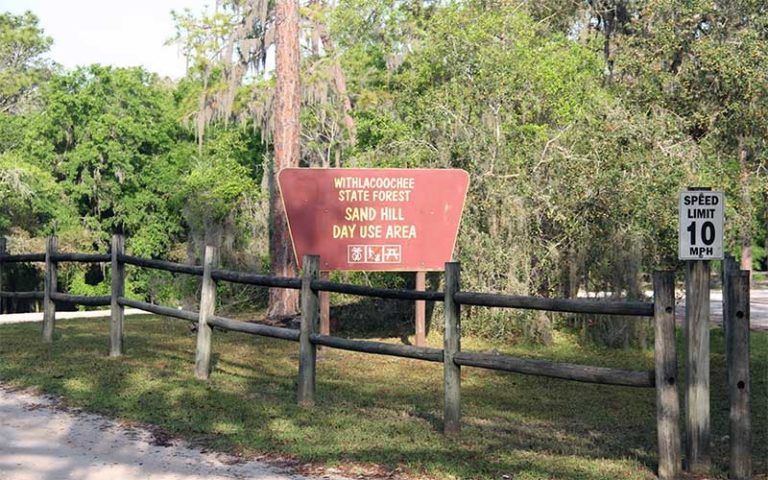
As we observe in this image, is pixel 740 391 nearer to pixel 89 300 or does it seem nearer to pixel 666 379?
pixel 666 379

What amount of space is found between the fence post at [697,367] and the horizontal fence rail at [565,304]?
1.06 ft

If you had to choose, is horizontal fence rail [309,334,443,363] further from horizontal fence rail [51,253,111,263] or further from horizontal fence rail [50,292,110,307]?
horizontal fence rail [51,253,111,263]

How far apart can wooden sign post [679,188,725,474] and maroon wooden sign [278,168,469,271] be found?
26.5 feet

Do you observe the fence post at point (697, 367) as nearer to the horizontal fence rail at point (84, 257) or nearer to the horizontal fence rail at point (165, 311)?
the horizontal fence rail at point (165, 311)

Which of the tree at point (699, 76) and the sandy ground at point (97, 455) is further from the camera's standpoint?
the tree at point (699, 76)

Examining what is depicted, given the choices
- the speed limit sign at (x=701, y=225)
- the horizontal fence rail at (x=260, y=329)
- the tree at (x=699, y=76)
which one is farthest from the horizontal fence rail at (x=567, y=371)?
the tree at (x=699, y=76)

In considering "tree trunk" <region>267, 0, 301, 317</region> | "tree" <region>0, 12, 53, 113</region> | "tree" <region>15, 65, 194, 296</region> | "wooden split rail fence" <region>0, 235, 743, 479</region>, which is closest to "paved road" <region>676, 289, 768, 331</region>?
"tree trunk" <region>267, 0, 301, 317</region>

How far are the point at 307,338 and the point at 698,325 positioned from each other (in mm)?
4203

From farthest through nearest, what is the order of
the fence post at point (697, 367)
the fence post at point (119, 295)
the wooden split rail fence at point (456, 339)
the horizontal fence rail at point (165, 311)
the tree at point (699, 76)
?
the tree at point (699, 76) → the fence post at point (119, 295) → the horizontal fence rail at point (165, 311) → the fence post at point (697, 367) → the wooden split rail fence at point (456, 339)

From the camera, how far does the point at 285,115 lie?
780 inches

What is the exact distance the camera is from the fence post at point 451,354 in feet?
27.6

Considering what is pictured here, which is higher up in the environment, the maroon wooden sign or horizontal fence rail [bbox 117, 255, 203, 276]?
the maroon wooden sign

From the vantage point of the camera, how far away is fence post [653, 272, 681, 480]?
6.84m

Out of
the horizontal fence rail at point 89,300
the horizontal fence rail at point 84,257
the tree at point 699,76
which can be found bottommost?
the horizontal fence rail at point 89,300
